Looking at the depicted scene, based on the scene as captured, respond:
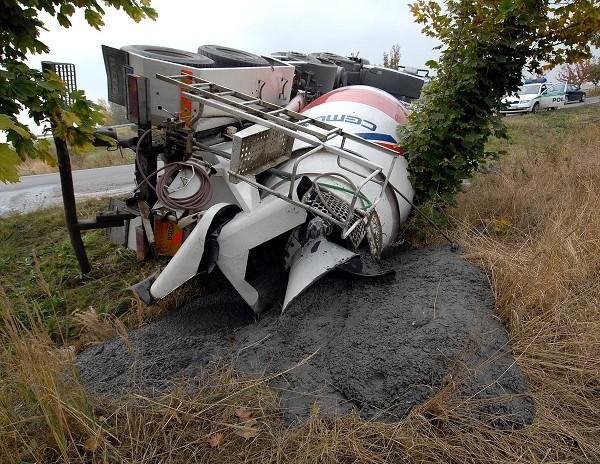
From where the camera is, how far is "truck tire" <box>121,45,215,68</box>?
393 cm

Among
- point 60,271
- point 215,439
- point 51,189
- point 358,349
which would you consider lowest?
point 51,189

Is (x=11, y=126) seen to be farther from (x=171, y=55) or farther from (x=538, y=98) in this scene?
(x=538, y=98)

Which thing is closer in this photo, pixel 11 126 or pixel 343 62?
pixel 11 126

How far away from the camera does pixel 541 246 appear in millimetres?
3410

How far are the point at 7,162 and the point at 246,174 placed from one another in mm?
1888

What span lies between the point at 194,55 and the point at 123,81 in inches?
29.7

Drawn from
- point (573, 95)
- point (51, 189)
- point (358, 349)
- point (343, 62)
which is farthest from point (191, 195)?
point (573, 95)

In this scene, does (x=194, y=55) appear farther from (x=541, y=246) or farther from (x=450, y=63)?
(x=541, y=246)

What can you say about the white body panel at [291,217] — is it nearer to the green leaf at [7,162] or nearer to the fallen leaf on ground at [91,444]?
the fallen leaf on ground at [91,444]

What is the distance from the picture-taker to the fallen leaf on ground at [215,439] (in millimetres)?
1958

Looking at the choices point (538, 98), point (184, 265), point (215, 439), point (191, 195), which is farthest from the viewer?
point (538, 98)

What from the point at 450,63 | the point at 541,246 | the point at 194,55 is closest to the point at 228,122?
the point at 194,55

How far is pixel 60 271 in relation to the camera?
4809 mm

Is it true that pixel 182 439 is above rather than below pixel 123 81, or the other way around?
below
